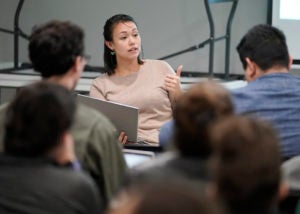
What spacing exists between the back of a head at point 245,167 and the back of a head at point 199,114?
0.21 meters

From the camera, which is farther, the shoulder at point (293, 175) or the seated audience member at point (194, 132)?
the shoulder at point (293, 175)

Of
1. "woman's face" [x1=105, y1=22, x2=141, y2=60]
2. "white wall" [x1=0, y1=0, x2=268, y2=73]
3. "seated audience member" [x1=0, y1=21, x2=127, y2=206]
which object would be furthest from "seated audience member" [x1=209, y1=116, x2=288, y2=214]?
"white wall" [x1=0, y1=0, x2=268, y2=73]

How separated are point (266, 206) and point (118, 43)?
2.07 metres

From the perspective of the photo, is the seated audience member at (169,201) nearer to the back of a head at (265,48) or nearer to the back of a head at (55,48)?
the back of a head at (55,48)

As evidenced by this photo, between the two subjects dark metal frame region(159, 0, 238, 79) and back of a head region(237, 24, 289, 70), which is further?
dark metal frame region(159, 0, 238, 79)

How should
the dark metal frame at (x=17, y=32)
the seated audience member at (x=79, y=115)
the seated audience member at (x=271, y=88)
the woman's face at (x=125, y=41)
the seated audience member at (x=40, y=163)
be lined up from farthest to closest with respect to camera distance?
the dark metal frame at (x=17, y=32)
the woman's face at (x=125, y=41)
the seated audience member at (x=271, y=88)
the seated audience member at (x=79, y=115)
the seated audience member at (x=40, y=163)

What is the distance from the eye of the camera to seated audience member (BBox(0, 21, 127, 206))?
69.7 inches

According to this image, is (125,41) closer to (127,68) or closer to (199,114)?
(127,68)

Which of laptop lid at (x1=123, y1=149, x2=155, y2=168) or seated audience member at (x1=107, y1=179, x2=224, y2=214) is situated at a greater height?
seated audience member at (x1=107, y1=179, x2=224, y2=214)

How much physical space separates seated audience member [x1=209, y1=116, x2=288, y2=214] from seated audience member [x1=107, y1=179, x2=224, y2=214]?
130 mm

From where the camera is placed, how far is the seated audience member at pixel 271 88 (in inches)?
82.5

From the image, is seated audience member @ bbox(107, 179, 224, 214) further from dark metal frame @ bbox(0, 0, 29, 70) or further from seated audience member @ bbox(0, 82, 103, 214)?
dark metal frame @ bbox(0, 0, 29, 70)

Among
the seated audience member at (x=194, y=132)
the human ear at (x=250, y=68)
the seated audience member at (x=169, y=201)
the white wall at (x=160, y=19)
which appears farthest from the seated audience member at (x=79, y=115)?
the white wall at (x=160, y=19)

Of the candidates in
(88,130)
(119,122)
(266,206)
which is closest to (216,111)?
(266,206)
